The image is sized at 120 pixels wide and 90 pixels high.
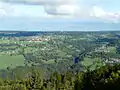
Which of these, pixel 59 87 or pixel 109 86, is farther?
pixel 59 87

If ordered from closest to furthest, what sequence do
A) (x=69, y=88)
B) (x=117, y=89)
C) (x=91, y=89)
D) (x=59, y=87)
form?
(x=117, y=89), (x=91, y=89), (x=69, y=88), (x=59, y=87)

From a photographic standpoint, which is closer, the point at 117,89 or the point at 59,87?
the point at 117,89

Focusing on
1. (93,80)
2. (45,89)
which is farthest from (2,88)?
(93,80)

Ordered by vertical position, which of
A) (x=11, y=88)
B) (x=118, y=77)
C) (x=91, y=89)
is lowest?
(x=11, y=88)

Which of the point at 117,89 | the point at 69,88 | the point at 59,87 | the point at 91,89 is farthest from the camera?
the point at 59,87

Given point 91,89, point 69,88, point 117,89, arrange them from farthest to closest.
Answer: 1. point 69,88
2. point 91,89
3. point 117,89

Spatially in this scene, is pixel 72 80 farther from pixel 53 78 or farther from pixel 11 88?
pixel 11 88

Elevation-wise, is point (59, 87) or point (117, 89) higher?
point (117, 89)

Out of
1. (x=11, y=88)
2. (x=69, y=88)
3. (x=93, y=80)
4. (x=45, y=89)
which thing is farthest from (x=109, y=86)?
(x=11, y=88)

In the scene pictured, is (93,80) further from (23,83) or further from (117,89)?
(23,83)

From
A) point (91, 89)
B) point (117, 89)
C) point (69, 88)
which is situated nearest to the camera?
point (117, 89)
